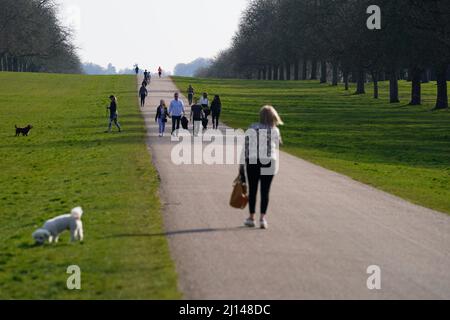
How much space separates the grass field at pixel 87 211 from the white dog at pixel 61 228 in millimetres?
212

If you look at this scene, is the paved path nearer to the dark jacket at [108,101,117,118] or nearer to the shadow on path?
the shadow on path

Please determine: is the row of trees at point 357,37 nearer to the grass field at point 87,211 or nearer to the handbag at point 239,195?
the grass field at point 87,211

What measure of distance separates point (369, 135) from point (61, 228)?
93.2 feet

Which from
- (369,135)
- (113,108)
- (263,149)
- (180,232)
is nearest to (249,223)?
(180,232)

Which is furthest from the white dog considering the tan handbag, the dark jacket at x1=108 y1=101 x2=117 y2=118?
the dark jacket at x1=108 y1=101 x2=117 y2=118

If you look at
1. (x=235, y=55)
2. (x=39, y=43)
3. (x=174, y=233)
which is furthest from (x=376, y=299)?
(x=235, y=55)

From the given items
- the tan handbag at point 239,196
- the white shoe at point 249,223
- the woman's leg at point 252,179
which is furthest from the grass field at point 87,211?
Result: the woman's leg at point 252,179

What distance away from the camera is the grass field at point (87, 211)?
393 inches

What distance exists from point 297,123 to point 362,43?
1262cm

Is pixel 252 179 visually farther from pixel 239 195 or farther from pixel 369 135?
pixel 369 135

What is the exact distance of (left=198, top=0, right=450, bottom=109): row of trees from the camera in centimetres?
4556

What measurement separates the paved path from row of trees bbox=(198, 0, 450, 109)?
2675cm

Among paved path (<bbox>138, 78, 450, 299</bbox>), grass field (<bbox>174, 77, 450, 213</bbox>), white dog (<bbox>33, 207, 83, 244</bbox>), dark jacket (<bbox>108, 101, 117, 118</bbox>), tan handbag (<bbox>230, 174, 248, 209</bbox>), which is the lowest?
grass field (<bbox>174, 77, 450, 213</bbox>)

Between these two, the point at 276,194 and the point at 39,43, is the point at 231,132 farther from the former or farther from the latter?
the point at 39,43
